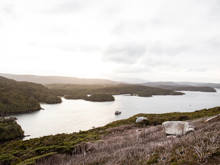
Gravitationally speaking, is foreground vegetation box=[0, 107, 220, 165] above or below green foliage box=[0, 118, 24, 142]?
above

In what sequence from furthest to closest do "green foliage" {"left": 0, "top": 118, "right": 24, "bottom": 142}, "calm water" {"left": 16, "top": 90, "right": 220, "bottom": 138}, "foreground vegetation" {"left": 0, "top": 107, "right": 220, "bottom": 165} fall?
"calm water" {"left": 16, "top": 90, "right": 220, "bottom": 138}, "green foliage" {"left": 0, "top": 118, "right": 24, "bottom": 142}, "foreground vegetation" {"left": 0, "top": 107, "right": 220, "bottom": 165}

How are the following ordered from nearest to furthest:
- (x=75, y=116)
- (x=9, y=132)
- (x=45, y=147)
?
(x=45, y=147) → (x=9, y=132) → (x=75, y=116)

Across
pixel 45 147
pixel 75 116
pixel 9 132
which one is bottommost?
pixel 75 116

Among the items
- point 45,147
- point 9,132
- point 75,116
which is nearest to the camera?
point 45,147

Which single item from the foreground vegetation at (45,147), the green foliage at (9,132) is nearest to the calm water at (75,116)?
the green foliage at (9,132)

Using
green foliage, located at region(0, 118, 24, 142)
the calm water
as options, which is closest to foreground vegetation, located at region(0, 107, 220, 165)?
green foliage, located at region(0, 118, 24, 142)

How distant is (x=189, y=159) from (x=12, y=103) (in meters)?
77.7

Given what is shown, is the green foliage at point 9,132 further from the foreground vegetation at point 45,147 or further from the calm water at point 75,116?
the foreground vegetation at point 45,147

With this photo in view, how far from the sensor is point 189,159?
3479 mm

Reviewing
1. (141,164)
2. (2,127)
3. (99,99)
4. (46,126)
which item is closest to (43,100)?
(99,99)

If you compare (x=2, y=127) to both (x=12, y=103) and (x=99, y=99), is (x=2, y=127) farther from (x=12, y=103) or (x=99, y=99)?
(x=99, y=99)

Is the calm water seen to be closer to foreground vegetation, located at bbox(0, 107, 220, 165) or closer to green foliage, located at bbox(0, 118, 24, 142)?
green foliage, located at bbox(0, 118, 24, 142)

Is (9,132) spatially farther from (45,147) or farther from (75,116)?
(45,147)

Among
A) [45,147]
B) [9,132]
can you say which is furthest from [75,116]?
[45,147]
